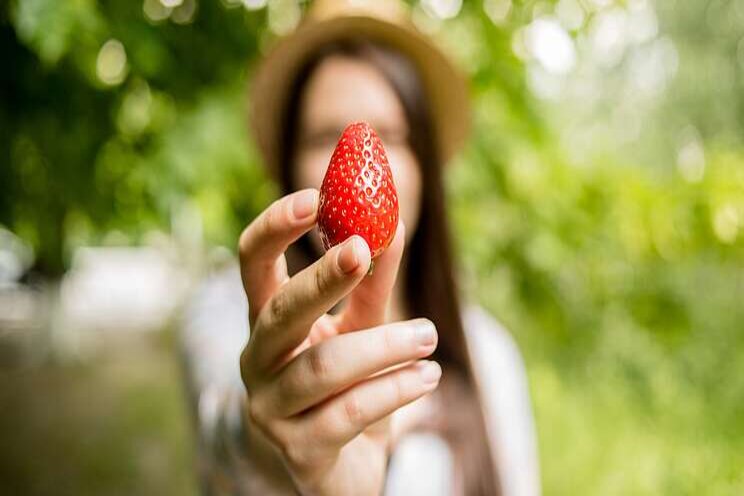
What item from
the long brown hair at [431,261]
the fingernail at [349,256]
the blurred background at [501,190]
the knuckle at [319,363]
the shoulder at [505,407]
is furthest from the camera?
the blurred background at [501,190]

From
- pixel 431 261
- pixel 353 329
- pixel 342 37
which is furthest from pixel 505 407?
pixel 353 329

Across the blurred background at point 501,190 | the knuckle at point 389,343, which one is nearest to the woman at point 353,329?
the knuckle at point 389,343

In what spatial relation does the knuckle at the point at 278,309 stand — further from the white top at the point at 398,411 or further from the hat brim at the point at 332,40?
the hat brim at the point at 332,40

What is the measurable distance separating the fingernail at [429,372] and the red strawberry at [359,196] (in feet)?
0.42

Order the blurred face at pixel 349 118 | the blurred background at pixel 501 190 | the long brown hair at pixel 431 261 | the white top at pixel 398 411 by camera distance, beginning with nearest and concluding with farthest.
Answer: the white top at pixel 398 411
the blurred face at pixel 349 118
the long brown hair at pixel 431 261
the blurred background at pixel 501 190

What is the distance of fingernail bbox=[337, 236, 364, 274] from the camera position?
65 centimetres

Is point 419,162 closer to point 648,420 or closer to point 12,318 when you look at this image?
point 648,420

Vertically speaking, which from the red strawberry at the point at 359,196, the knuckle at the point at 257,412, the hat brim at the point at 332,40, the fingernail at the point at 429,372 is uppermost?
the hat brim at the point at 332,40

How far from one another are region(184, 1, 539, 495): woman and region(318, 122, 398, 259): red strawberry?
1.1 inches

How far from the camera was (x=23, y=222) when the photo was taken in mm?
2623

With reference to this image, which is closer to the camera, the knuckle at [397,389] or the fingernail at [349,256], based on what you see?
the fingernail at [349,256]

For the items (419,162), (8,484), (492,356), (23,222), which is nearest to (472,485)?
(492,356)

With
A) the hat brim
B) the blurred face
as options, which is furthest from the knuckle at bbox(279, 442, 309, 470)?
the hat brim

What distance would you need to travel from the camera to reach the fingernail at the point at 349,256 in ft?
2.13
